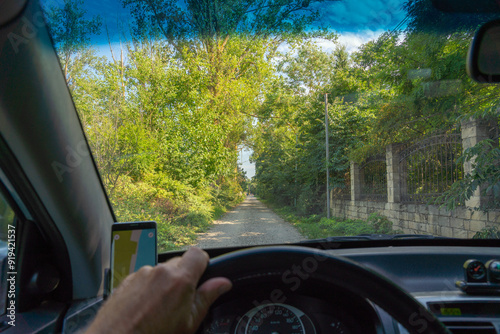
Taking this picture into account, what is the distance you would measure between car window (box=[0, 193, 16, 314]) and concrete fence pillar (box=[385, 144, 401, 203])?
3370 millimetres

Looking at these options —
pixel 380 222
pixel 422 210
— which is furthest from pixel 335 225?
pixel 422 210

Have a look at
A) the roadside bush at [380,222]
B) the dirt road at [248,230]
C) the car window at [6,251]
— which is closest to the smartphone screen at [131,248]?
the car window at [6,251]

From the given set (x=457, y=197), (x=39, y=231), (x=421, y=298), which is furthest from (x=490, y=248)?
(x=39, y=231)

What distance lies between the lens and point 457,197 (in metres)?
3.14

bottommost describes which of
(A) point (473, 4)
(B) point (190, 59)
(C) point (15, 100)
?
(C) point (15, 100)

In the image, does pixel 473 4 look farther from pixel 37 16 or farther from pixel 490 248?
pixel 37 16

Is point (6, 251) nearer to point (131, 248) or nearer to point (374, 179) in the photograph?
point (131, 248)

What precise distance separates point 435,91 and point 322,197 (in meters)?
1.63

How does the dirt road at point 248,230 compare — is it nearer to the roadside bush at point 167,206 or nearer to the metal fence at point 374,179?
the roadside bush at point 167,206

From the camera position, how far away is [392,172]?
373 cm

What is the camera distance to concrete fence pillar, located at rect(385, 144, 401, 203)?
12.1ft

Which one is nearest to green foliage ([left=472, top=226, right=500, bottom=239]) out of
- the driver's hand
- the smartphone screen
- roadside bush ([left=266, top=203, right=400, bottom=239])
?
roadside bush ([left=266, top=203, right=400, bottom=239])

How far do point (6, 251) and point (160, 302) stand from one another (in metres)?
1.77

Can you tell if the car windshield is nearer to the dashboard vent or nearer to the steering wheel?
the dashboard vent
